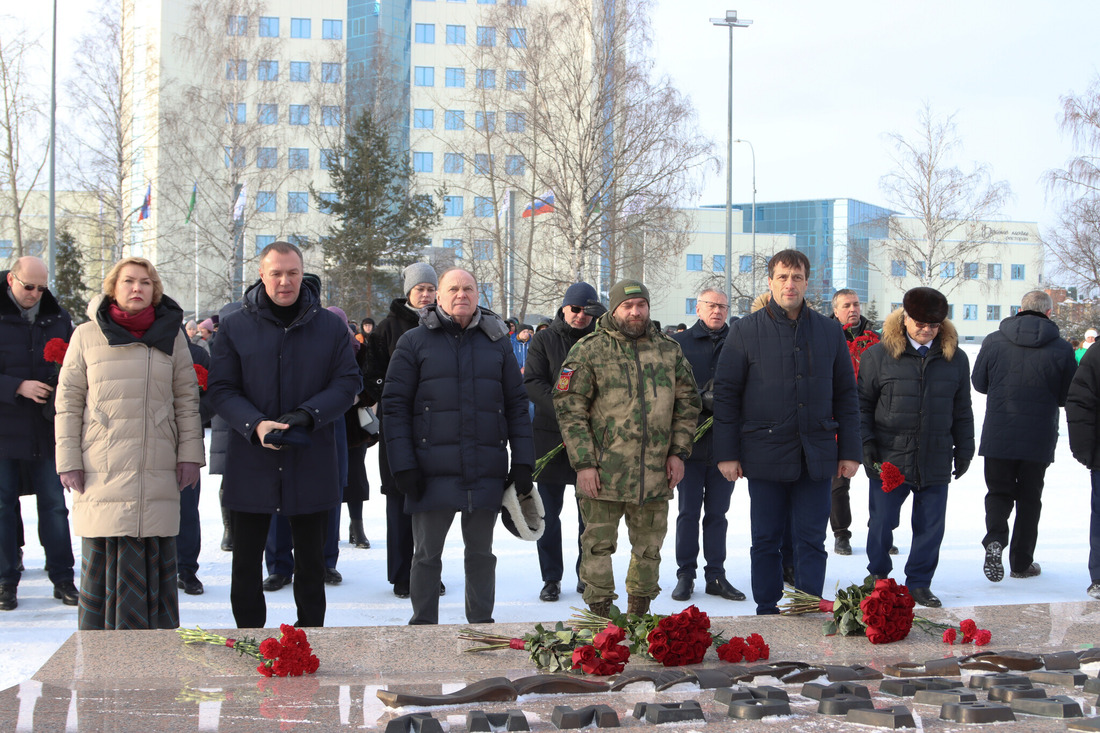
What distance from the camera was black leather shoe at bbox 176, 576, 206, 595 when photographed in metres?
6.31

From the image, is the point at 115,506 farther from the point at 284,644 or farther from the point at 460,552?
the point at 460,552

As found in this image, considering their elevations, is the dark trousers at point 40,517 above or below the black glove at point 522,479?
below

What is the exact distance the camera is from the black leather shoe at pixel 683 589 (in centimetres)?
629

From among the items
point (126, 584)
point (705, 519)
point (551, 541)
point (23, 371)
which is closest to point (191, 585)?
point (23, 371)

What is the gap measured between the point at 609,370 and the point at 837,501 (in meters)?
3.59

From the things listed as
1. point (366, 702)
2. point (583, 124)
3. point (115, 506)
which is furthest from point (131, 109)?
point (366, 702)

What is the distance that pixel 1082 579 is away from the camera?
6859 mm

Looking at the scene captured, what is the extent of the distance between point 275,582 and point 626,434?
2924 millimetres

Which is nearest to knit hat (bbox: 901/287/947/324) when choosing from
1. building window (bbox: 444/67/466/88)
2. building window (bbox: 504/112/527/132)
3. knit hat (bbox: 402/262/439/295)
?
knit hat (bbox: 402/262/439/295)

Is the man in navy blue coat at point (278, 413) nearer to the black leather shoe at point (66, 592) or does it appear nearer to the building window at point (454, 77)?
the black leather shoe at point (66, 592)

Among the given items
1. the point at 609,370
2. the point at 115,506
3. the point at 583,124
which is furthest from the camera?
the point at 583,124

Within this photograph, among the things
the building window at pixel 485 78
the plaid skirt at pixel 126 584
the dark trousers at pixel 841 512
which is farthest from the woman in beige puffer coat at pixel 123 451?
the building window at pixel 485 78

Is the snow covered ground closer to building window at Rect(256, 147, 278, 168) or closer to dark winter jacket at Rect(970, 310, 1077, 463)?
dark winter jacket at Rect(970, 310, 1077, 463)

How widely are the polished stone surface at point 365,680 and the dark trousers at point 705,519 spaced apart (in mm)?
2353
